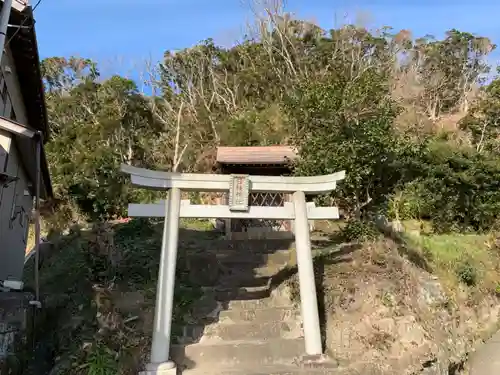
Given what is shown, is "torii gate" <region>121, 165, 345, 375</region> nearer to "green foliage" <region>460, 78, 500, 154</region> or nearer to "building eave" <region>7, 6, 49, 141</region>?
"building eave" <region>7, 6, 49, 141</region>

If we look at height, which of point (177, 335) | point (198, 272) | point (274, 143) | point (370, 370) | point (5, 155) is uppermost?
point (274, 143)

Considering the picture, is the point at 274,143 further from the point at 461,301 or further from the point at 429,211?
the point at 461,301

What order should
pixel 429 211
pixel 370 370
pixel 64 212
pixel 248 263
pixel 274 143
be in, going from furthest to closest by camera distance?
1. pixel 274 143
2. pixel 64 212
3. pixel 429 211
4. pixel 248 263
5. pixel 370 370

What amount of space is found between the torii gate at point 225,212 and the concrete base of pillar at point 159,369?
6cm

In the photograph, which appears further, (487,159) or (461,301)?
(487,159)

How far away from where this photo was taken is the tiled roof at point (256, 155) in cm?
1652

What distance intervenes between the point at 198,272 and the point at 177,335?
281cm

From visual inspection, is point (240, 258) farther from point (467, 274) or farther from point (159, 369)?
point (467, 274)

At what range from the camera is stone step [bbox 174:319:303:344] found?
9.79 m

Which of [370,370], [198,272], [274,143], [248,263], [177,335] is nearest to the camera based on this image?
[370,370]

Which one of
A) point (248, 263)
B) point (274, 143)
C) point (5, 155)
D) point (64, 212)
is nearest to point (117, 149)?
point (64, 212)

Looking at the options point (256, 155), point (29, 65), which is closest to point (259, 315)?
point (256, 155)

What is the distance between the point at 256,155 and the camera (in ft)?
56.4

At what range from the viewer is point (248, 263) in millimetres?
13875
